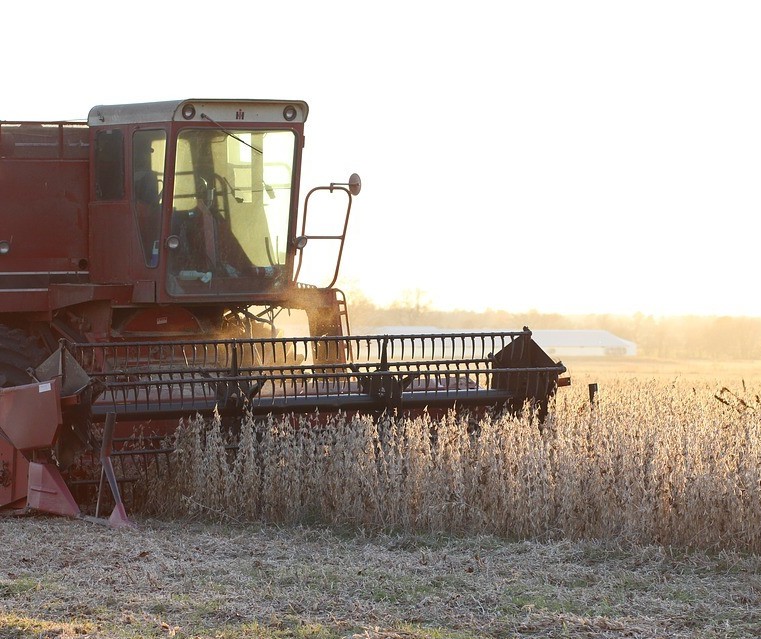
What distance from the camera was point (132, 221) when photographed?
884 centimetres

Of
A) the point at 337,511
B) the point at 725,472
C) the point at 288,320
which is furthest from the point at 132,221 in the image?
the point at 725,472

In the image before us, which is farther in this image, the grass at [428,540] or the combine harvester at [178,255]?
the combine harvester at [178,255]

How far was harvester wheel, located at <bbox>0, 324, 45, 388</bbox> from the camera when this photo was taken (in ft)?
28.0

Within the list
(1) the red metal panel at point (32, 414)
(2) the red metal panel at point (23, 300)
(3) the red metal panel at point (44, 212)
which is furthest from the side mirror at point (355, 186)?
(1) the red metal panel at point (32, 414)

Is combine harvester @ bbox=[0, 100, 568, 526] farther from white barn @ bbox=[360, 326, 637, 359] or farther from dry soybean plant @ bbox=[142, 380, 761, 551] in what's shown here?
white barn @ bbox=[360, 326, 637, 359]

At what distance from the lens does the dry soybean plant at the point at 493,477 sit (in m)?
5.92

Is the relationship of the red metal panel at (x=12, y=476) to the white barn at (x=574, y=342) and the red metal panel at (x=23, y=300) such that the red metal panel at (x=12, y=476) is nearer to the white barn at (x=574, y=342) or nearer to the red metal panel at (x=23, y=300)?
the red metal panel at (x=23, y=300)

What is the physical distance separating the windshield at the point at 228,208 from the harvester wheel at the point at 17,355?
3.66 ft

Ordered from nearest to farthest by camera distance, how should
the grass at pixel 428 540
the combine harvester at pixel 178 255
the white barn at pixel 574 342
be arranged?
1. the grass at pixel 428 540
2. the combine harvester at pixel 178 255
3. the white barn at pixel 574 342

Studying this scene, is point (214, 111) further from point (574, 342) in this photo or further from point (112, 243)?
point (574, 342)

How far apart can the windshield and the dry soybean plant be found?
187 cm

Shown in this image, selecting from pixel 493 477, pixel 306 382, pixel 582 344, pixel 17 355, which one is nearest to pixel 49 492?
pixel 306 382

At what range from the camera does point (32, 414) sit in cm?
661

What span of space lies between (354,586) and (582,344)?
3950 centimetres
